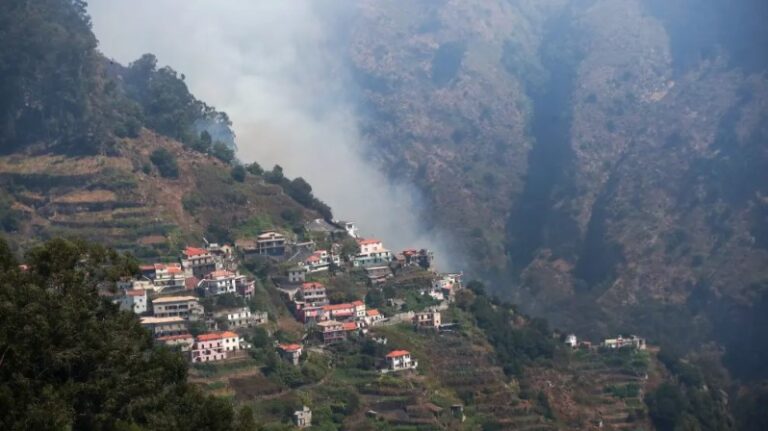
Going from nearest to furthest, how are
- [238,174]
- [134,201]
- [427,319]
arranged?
[427,319] < [134,201] < [238,174]

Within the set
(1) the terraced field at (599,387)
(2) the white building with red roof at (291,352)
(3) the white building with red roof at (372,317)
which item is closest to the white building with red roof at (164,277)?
(2) the white building with red roof at (291,352)

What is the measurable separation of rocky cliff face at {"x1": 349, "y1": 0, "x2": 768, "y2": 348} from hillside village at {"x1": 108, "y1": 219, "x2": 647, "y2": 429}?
1338 centimetres

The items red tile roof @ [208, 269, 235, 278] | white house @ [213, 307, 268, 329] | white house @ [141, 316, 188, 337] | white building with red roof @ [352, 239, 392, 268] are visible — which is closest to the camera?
white house @ [141, 316, 188, 337]

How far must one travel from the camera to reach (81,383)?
31.9 m

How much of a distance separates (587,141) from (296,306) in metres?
41.8

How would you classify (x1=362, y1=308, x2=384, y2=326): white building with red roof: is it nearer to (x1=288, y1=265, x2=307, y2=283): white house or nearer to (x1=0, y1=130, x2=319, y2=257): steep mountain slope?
(x1=288, y1=265, x2=307, y2=283): white house

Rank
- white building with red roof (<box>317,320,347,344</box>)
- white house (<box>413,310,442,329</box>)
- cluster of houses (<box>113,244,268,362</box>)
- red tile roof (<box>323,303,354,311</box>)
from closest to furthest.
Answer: cluster of houses (<box>113,244,268,362</box>)
white building with red roof (<box>317,320,347,344</box>)
red tile roof (<box>323,303,354,311</box>)
white house (<box>413,310,442,329</box>)

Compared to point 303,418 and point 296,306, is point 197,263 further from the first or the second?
point 303,418

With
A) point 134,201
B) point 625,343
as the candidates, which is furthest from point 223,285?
point 625,343

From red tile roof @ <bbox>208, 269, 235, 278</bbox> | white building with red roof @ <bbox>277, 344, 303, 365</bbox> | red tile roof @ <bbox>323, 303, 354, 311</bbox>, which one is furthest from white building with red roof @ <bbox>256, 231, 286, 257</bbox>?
white building with red roof @ <bbox>277, 344, 303, 365</bbox>

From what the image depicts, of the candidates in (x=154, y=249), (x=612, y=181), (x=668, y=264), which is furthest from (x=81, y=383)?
(x=612, y=181)

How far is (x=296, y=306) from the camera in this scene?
63.6 metres

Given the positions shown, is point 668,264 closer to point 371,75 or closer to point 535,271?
point 535,271

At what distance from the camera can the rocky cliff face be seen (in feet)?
270
